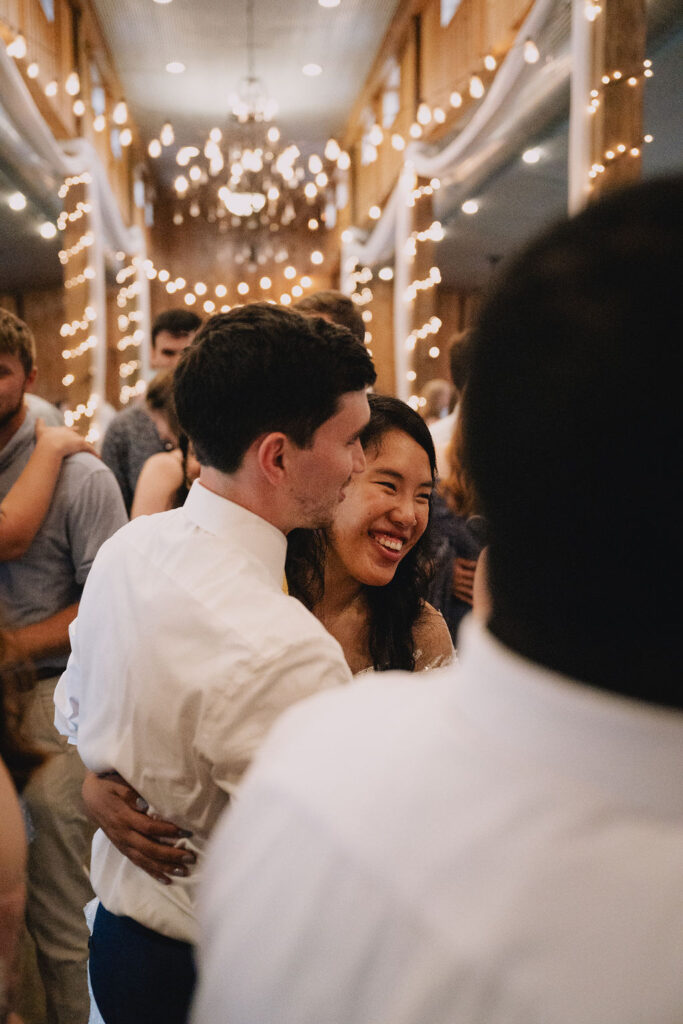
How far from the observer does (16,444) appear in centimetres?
239

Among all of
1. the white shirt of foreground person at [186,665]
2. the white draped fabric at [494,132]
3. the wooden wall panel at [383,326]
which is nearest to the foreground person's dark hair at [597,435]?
the white shirt of foreground person at [186,665]

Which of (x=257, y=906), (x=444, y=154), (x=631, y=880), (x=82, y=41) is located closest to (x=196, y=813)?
(x=257, y=906)

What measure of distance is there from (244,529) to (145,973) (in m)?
0.67

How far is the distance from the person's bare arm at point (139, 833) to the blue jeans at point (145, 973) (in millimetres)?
115

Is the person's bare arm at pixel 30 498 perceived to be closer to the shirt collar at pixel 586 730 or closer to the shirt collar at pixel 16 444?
the shirt collar at pixel 16 444

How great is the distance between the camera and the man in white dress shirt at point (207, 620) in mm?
1114

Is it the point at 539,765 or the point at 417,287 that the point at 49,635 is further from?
the point at 417,287

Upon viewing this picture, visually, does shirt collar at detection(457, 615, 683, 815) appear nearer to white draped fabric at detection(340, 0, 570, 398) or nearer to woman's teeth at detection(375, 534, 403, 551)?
woman's teeth at detection(375, 534, 403, 551)

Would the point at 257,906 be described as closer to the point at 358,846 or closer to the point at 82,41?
the point at 358,846

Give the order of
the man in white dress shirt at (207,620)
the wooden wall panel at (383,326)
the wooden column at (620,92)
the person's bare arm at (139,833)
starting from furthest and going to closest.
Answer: the wooden wall panel at (383,326) < the wooden column at (620,92) < the person's bare arm at (139,833) < the man in white dress shirt at (207,620)

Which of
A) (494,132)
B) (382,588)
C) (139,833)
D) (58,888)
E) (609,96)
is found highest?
(494,132)

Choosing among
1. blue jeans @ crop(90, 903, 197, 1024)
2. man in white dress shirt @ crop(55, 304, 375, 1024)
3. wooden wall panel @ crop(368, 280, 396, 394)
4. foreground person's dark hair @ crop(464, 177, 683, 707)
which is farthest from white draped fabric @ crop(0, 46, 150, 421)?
foreground person's dark hair @ crop(464, 177, 683, 707)

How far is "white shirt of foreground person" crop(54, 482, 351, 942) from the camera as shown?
3.60ft

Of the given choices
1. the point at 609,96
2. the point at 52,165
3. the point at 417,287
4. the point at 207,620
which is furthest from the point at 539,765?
the point at 52,165
